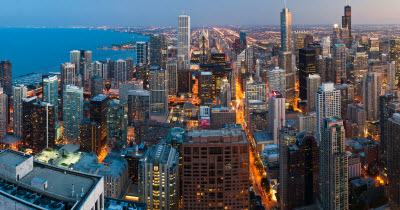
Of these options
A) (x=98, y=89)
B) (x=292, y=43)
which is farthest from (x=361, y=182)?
(x=292, y=43)

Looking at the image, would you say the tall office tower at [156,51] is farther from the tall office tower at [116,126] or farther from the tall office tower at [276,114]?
the tall office tower at [276,114]

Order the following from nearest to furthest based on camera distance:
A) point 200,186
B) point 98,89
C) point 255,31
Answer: point 200,186
point 98,89
point 255,31

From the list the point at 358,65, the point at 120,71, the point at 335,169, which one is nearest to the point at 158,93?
the point at 120,71

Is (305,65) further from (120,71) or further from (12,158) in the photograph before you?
(12,158)

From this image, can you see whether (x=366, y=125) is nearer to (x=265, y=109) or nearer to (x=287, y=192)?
(x=265, y=109)

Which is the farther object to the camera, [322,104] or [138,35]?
[138,35]

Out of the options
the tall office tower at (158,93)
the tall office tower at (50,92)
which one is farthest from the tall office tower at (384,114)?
the tall office tower at (50,92)

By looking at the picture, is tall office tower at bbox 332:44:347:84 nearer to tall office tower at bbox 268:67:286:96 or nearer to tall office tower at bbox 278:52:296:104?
tall office tower at bbox 278:52:296:104
